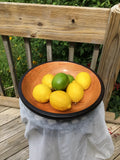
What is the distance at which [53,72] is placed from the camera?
1.10 meters

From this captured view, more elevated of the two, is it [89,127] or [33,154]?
[89,127]

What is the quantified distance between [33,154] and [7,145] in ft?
2.12

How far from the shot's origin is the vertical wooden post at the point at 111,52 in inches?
39.4

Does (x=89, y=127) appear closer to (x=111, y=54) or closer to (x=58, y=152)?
(x=58, y=152)

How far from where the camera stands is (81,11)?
1013 mm

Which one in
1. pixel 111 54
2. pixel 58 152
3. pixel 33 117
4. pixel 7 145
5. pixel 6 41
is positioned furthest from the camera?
pixel 7 145

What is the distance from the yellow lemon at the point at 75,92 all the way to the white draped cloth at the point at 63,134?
0.11 meters

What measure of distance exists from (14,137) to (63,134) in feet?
3.27

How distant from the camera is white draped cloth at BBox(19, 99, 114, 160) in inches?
33.0

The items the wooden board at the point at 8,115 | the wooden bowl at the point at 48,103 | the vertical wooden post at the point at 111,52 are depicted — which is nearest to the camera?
the wooden bowl at the point at 48,103

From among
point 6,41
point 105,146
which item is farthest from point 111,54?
point 6,41

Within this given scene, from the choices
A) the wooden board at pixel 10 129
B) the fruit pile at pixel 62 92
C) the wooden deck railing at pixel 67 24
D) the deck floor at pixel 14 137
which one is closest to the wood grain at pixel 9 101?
the deck floor at pixel 14 137

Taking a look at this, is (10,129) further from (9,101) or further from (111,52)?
(111,52)

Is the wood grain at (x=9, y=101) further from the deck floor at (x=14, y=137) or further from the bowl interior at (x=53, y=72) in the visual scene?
the bowl interior at (x=53, y=72)
